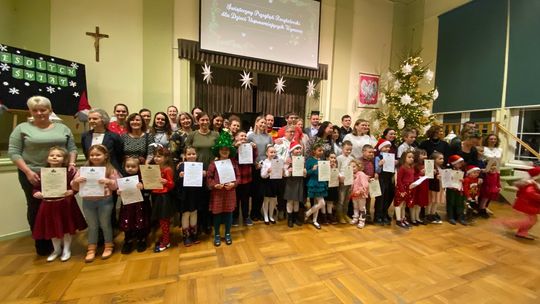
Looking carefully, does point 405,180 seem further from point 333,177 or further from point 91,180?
point 91,180

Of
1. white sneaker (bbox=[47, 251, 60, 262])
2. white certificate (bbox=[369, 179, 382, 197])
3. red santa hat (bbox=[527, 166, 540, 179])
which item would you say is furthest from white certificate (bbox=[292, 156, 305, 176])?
red santa hat (bbox=[527, 166, 540, 179])

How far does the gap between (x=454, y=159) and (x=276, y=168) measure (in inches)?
96.1

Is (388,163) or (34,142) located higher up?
(34,142)

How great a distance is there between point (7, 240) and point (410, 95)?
7.21m

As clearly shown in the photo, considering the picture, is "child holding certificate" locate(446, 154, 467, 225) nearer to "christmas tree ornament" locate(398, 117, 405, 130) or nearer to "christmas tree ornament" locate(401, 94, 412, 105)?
"christmas tree ornament" locate(398, 117, 405, 130)

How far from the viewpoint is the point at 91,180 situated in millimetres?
1970

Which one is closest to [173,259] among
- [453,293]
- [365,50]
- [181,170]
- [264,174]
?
[181,170]

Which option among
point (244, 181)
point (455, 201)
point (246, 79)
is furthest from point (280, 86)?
point (455, 201)

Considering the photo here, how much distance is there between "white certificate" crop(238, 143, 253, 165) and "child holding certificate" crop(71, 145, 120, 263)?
1.18m

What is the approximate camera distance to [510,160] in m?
4.93

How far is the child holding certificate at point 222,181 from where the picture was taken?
7.66 ft

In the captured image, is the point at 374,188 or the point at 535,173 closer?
the point at 535,173

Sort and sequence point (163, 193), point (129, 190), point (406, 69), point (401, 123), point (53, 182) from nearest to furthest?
point (53, 182), point (129, 190), point (163, 193), point (401, 123), point (406, 69)

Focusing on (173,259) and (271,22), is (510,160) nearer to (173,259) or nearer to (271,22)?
(271,22)
